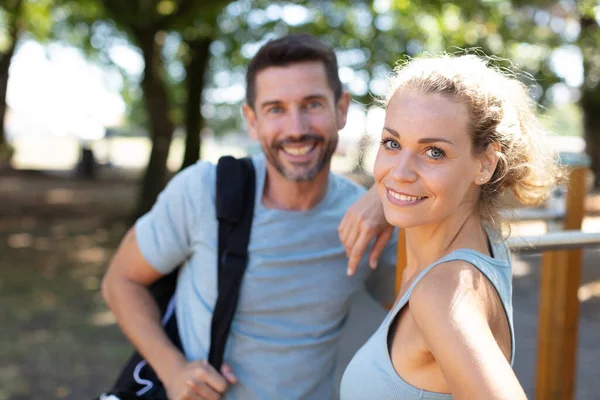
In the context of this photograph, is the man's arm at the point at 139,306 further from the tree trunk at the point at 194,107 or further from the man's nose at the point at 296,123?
the tree trunk at the point at 194,107

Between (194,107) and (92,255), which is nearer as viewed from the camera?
(92,255)

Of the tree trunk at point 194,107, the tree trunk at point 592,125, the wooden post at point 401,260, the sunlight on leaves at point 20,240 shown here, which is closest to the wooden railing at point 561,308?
the wooden post at point 401,260

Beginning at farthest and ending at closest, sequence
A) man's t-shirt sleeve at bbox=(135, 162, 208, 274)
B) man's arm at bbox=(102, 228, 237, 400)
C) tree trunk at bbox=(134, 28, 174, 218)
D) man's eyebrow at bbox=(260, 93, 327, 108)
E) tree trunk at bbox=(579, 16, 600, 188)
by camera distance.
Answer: tree trunk at bbox=(579, 16, 600, 188) < tree trunk at bbox=(134, 28, 174, 218) < man's eyebrow at bbox=(260, 93, 327, 108) < man's t-shirt sleeve at bbox=(135, 162, 208, 274) < man's arm at bbox=(102, 228, 237, 400)

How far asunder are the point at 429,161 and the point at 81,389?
4.23m

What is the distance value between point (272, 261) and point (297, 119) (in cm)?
51

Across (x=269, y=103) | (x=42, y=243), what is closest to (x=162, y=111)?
→ (x=42, y=243)

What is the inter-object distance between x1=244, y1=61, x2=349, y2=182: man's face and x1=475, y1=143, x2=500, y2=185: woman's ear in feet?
2.91

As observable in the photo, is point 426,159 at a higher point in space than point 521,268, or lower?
higher

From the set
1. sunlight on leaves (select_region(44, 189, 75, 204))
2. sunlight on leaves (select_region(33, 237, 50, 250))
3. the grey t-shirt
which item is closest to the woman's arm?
the grey t-shirt

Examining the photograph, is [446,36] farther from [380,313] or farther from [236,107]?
[236,107]

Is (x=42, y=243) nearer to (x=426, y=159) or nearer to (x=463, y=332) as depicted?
(x=426, y=159)

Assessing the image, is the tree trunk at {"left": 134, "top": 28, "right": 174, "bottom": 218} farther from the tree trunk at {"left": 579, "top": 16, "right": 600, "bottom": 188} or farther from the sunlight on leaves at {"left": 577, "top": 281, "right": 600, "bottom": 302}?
the tree trunk at {"left": 579, "top": 16, "right": 600, "bottom": 188}

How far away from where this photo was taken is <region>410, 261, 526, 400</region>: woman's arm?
46.4 inches

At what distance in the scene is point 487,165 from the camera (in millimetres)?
1528
